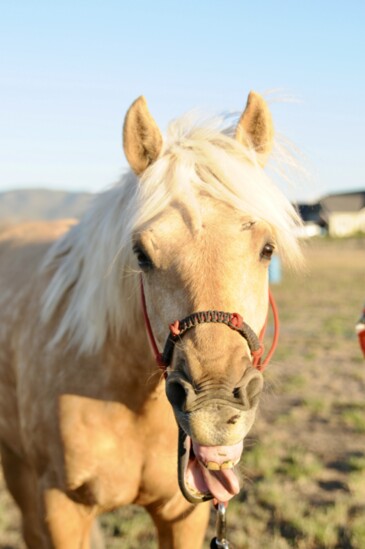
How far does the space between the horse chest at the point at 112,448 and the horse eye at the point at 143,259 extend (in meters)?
0.75

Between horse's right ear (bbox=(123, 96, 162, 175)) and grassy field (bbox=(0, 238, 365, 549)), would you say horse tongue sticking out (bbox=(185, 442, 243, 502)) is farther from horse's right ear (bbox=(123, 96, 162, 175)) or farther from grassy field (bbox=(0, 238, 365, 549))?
horse's right ear (bbox=(123, 96, 162, 175))

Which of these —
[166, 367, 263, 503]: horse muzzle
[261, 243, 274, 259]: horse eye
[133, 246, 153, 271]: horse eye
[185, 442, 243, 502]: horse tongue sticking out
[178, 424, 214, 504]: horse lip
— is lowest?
[185, 442, 243, 502]: horse tongue sticking out

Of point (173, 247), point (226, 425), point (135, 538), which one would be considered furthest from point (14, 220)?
point (226, 425)

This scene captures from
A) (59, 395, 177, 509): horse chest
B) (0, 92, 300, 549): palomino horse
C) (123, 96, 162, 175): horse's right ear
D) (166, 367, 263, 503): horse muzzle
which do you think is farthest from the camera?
(59, 395, 177, 509): horse chest

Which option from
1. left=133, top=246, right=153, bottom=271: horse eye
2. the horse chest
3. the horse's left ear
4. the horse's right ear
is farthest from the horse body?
the horse's left ear

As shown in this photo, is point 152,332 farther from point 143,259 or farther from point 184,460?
point 184,460

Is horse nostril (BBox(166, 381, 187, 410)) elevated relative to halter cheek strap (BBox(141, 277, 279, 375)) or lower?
lower

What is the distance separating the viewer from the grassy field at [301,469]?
3.99 m

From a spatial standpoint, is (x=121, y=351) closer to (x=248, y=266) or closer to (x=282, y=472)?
(x=248, y=266)

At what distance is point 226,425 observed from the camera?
1.90 meters

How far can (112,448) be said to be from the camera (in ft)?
8.80

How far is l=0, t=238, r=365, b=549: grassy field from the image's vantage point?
3992mm

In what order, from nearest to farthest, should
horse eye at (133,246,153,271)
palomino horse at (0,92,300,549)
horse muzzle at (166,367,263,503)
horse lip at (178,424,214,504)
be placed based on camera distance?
horse muzzle at (166,367,263,503)
palomino horse at (0,92,300,549)
horse lip at (178,424,214,504)
horse eye at (133,246,153,271)

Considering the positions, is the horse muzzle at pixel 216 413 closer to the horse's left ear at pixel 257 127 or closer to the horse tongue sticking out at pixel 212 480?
the horse tongue sticking out at pixel 212 480
